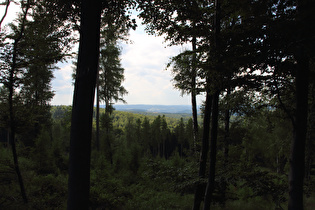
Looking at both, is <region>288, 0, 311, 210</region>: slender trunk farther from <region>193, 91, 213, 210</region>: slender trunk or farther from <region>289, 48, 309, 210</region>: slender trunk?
<region>193, 91, 213, 210</region>: slender trunk

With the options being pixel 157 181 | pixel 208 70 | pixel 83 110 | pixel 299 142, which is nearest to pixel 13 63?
pixel 83 110

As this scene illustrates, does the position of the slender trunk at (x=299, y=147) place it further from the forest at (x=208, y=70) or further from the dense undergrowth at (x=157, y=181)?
the dense undergrowth at (x=157, y=181)

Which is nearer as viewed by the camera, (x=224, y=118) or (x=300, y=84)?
(x=300, y=84)

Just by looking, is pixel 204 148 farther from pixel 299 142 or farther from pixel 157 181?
pixel 157 181

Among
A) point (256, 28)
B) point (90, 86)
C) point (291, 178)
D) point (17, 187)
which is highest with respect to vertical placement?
point (256, 28)

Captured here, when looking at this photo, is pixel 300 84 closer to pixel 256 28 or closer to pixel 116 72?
pixel 256 28

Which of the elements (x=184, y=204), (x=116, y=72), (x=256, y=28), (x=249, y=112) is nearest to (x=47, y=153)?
(x=116, y=72)

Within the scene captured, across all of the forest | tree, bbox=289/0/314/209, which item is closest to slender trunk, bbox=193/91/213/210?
the forest

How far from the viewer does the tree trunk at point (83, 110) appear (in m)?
2.69

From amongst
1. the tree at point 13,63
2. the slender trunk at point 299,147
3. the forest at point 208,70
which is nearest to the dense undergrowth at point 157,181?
the forest at point 208,70

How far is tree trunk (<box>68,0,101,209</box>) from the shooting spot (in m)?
2.69

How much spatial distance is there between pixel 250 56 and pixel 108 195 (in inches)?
346

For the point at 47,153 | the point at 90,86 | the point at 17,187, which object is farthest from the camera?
the point at 47,153

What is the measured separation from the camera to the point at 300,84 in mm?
3486
